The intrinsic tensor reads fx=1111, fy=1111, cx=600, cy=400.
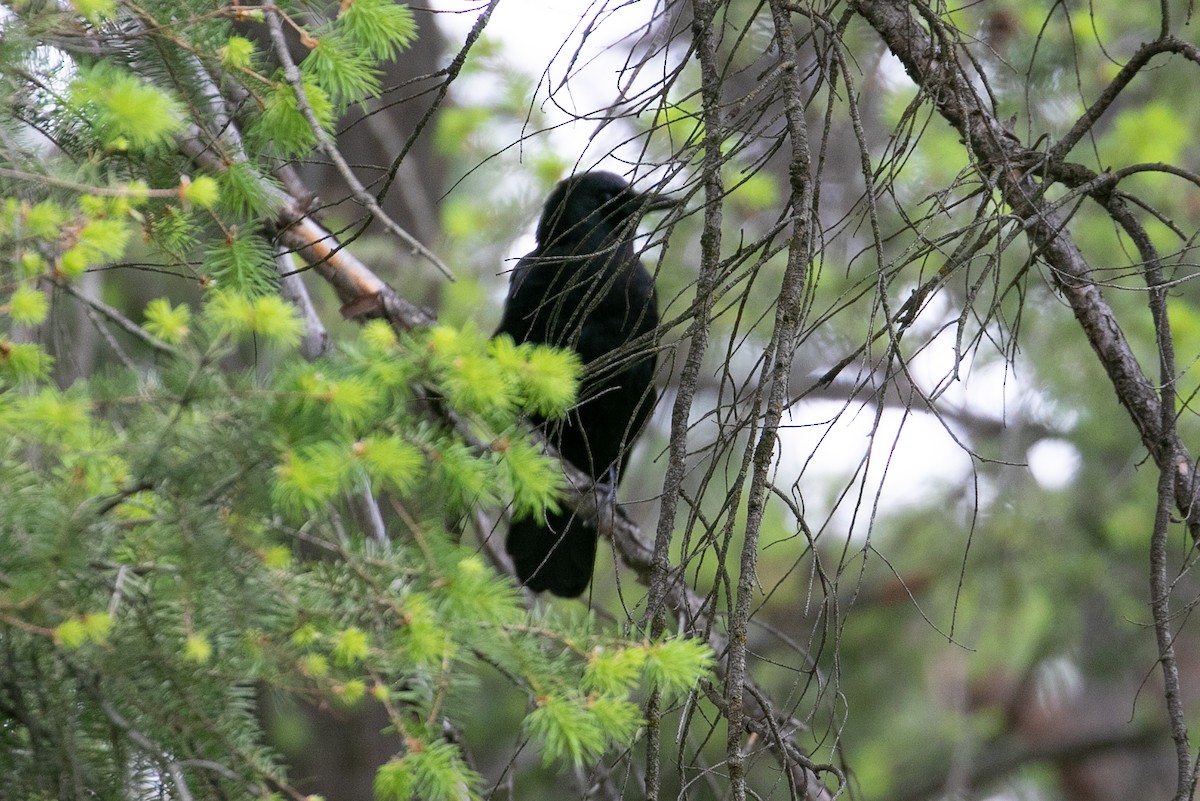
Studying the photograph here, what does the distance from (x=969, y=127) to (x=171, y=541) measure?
136 centimetres

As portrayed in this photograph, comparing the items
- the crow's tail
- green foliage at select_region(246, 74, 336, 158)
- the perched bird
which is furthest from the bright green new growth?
the crow's tail

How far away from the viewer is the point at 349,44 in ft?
5.33

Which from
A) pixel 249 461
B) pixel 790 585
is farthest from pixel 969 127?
pixel 790 585

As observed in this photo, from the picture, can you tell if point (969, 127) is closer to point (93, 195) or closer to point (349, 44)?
point (349, 44)

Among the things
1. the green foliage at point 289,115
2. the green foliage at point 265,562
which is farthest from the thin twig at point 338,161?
the green foliage at point 265,562

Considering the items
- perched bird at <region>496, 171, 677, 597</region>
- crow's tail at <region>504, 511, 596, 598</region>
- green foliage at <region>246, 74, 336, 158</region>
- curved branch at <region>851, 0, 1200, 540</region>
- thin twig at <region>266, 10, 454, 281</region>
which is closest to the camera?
thin twig at <region>266, 10, 454, 281</region>

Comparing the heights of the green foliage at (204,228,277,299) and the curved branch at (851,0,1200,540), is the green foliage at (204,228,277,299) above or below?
below

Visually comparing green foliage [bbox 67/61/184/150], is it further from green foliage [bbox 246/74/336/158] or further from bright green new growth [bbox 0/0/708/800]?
green foliage [bbox 246/74/336/158]

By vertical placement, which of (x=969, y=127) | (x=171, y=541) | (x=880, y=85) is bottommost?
(x=171, y=541)

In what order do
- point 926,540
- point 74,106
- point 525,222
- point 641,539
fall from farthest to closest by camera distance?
point 926,540 → point 525,222 → point 641,539 → point 74,106

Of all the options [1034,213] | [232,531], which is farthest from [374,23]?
[1034,213]

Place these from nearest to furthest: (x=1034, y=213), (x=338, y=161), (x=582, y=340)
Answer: (x=338, y=161) → (x=1034, y=213) → (x=582, y=340)

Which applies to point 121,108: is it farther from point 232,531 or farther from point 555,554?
point 555,554

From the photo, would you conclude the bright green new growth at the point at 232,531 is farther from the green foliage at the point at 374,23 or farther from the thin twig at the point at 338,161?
the green foliage at the point at 374,23
